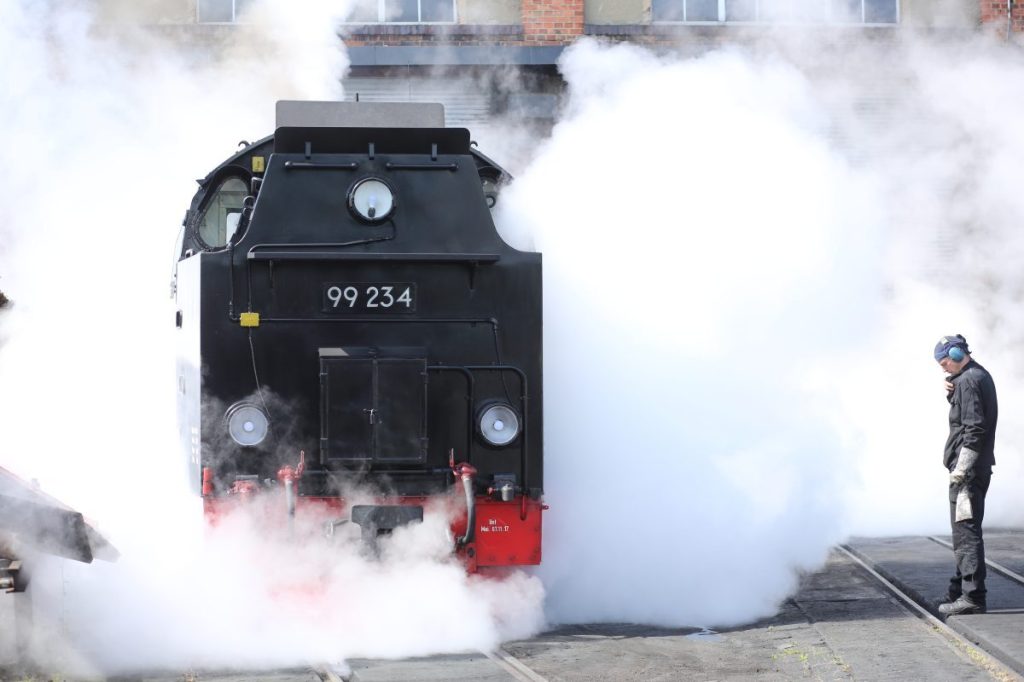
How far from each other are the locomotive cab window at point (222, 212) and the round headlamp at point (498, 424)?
2025 millimetres

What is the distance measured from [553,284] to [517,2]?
9.66 m

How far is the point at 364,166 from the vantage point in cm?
730

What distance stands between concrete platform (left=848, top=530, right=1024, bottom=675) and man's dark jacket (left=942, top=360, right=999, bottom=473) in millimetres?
855

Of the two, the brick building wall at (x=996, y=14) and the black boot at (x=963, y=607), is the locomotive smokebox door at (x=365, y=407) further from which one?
the brick building wall at (x=996, y=14)

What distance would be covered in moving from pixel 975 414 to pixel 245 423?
3.98 metres

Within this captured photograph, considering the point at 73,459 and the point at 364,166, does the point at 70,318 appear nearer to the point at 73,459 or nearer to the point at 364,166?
the point at 73,459

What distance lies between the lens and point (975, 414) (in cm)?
759

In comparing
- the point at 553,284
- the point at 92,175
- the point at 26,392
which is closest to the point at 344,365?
the point at 553,284

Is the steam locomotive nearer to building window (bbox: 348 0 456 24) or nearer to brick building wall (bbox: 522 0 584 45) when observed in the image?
building window (bbox: 348 0 456 24)

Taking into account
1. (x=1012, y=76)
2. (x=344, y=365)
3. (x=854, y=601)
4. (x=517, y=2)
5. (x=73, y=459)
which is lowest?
(x=854, y=601)

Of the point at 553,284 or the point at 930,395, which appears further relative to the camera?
the point at 930,395

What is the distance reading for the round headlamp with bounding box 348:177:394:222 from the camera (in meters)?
7.22

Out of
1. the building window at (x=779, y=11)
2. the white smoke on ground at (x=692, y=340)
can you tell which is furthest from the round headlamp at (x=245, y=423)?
the building window at (x=779, y=11)

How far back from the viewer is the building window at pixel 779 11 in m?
14.6
